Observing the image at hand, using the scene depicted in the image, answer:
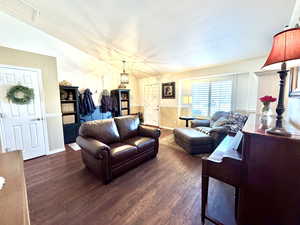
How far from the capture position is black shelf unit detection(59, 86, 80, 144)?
3768 mm

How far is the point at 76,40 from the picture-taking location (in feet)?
10.7

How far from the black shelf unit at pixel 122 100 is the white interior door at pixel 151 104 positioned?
1.00 metres

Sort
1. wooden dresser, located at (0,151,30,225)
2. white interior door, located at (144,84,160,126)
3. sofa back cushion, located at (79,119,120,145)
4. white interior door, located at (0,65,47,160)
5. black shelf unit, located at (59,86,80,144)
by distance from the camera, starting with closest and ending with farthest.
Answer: wooden dresser, located at (0,151,30,225) < sofa back cushion, located at (79,119,120,145) < white interior door, located at (0,65,47,160) < black shelf unit, located at (59,86,80,144) < white interior door, located at (144,84,160,126)

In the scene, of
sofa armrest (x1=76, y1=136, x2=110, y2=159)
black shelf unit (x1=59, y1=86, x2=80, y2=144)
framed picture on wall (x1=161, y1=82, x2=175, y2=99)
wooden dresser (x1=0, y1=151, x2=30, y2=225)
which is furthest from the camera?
framed picture on wall (x1=161, y1=82, x2=175, y2=99)

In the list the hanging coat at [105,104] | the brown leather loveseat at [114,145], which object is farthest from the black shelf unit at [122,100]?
the brown leather loveseat at [114,145]

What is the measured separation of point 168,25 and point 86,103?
3.36 metres

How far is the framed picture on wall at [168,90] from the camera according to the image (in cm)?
498

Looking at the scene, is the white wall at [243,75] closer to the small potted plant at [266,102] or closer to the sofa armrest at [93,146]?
the small potted plant at [266,102]

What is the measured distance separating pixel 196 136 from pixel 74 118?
11.6ft

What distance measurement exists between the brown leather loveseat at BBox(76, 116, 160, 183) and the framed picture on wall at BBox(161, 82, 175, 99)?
97.1 inches

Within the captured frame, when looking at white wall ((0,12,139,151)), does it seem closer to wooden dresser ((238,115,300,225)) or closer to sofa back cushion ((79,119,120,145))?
sofa back cushion ((79,119,120,145))

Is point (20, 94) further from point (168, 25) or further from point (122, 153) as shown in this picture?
point (168, 25)

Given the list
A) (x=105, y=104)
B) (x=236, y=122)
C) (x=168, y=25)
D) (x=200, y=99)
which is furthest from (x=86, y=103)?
(x=236, y=122)

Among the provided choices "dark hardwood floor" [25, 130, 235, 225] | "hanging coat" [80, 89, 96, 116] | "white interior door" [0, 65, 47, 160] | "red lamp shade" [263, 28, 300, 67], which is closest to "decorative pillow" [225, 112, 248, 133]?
"dark hardwood floor" [25, 130, 235, 225]
